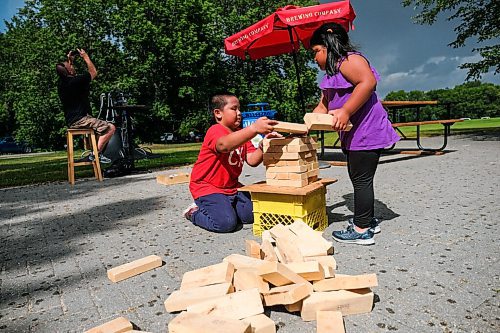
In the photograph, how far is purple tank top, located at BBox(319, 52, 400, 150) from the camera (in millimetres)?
3160

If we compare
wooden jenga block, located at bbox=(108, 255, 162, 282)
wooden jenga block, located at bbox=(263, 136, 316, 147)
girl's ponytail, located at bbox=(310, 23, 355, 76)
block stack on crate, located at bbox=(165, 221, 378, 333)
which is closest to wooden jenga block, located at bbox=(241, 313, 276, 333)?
block stack on crate, located at bbox=(165, 221, 378, 333)

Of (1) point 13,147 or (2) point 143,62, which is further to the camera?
(1) point 13,147

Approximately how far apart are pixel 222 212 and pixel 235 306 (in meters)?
1.87

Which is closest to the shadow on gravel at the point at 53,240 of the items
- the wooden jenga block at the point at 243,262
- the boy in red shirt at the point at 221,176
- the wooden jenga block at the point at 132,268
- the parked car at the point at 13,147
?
the wooden jenga block at the point at 132,268

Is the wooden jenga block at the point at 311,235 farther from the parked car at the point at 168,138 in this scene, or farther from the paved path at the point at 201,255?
the parked car at the point at 168,138

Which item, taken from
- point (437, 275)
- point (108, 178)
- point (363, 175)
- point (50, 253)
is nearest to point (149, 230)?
point (50, 253)

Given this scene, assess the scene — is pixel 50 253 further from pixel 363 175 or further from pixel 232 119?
pixel 363 175

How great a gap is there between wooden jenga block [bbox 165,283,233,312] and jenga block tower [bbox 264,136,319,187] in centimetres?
138

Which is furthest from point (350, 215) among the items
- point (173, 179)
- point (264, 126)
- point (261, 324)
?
point (173, 179)

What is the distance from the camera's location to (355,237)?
10.7 ft

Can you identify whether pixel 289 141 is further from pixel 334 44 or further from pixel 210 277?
pixel 210 277

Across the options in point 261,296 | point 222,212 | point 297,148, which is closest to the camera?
point 261,296

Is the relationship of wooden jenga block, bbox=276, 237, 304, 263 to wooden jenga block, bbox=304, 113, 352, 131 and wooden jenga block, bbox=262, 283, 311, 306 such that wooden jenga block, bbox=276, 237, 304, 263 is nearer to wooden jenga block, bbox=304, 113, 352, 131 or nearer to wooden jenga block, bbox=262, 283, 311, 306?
wooden jenga block, bbox=262, 283, 311, 306

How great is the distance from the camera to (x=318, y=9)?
6199 mm
